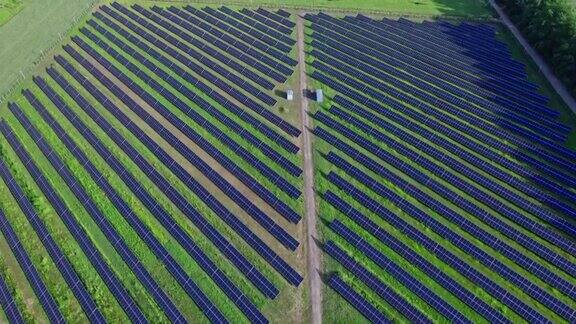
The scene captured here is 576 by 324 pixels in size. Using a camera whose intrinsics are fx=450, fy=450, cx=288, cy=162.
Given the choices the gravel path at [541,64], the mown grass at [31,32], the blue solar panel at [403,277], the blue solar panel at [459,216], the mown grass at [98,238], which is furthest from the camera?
the mown grass at [31,32]

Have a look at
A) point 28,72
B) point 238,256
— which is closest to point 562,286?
point 238,256

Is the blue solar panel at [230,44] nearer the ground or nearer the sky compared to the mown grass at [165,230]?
nearer the sky

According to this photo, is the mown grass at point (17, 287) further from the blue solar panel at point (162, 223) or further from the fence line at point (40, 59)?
the fence line at point (40, 59)

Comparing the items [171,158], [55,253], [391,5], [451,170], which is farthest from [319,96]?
[55,253]

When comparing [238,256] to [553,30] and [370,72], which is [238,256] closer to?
[370,72]

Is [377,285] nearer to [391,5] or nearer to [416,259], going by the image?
[416,259]

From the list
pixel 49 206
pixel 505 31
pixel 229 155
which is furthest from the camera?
pixel 505 31

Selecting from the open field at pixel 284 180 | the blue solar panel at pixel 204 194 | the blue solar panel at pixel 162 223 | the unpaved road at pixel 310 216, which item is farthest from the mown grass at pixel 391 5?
the blue solar panel at pixel 162 223
